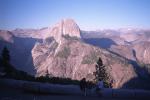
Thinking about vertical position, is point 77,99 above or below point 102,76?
above

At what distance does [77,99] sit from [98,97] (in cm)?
266

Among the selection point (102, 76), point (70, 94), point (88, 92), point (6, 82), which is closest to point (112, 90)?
point (88, 92)

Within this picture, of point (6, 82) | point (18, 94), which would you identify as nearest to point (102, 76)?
point (6, 82)

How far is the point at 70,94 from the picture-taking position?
82.7 feet

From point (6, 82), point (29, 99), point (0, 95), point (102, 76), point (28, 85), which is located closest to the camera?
point (29, 99)

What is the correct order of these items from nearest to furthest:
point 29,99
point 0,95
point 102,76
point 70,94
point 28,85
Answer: point 29,99 → point 0,95 → point 70,94 → point 28,85 → point 102,76

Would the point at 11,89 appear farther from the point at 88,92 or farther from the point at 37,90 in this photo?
the point at 88,92

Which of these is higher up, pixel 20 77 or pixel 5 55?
pixel 5 55

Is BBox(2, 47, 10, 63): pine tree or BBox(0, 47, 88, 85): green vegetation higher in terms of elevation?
BBox(2, 47, 10, 63): pine tree

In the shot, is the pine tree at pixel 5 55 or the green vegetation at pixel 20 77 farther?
the pine tree at pixel 5 55

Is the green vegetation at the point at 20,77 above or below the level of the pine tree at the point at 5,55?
below

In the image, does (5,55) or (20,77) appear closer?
(20,77)

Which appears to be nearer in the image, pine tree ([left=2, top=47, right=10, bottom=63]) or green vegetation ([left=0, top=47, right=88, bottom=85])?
green vegetation ([left=0, top=47, right=88, bottom=85])

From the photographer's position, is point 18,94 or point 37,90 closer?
point 18,94
